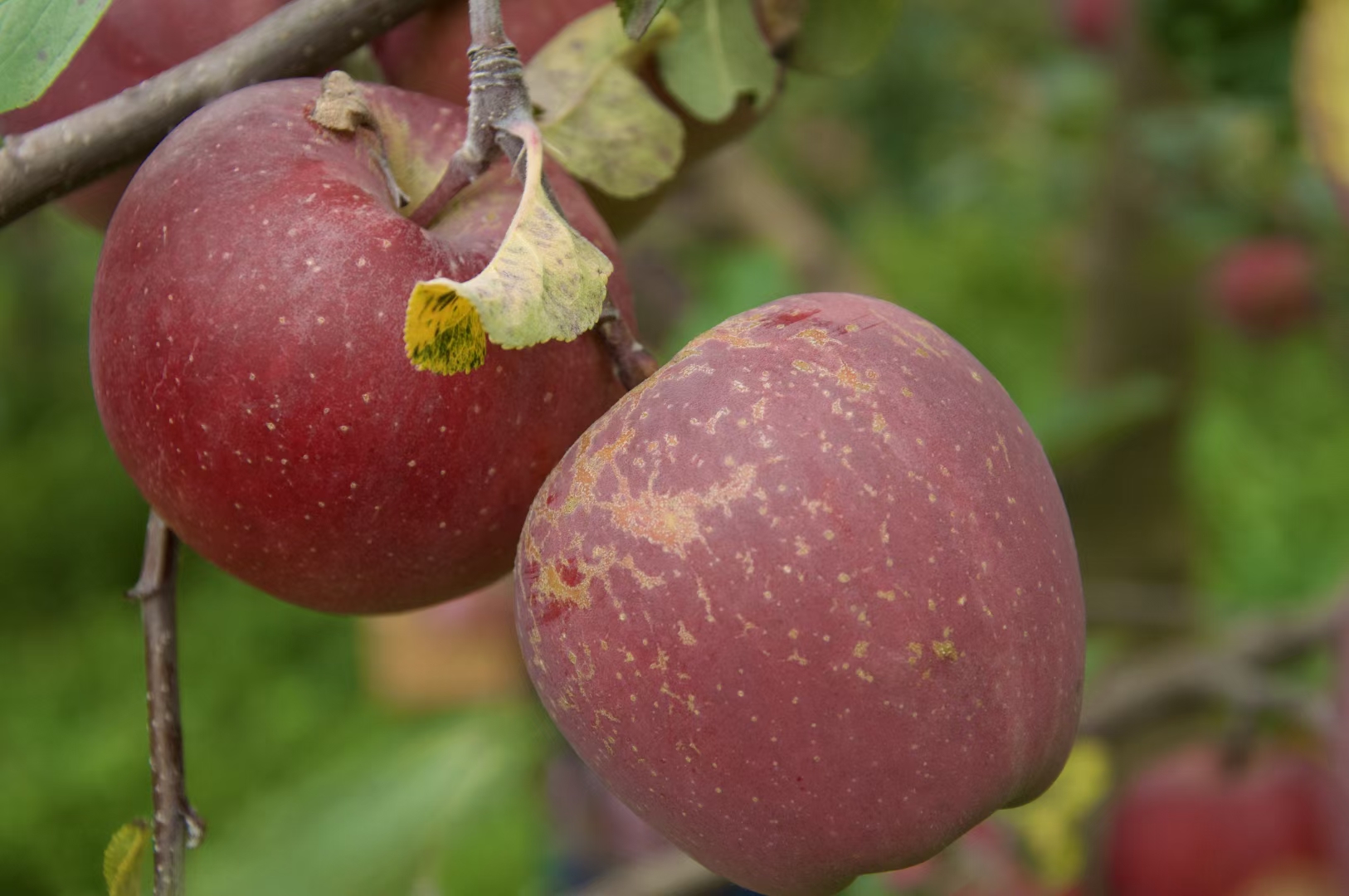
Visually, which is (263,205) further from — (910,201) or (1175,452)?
(910,201)

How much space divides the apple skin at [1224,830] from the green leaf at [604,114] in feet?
2.64

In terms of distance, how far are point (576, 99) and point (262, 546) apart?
0.22m

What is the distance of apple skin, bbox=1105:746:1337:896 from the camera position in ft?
3.58

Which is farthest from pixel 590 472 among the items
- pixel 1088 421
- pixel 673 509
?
pixel 1088 421

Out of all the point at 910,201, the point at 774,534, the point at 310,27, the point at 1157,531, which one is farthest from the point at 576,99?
the point at 910,201

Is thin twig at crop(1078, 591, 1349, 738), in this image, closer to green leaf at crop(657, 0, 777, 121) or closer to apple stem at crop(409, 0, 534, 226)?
green leaf at crop(657, 0, 777, 121)

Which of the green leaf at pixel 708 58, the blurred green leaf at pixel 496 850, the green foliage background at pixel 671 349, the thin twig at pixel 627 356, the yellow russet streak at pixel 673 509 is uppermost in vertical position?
the green leaf at pixel 708 58

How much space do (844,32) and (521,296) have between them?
1.05 ft

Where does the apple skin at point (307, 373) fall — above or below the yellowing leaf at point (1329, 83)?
above

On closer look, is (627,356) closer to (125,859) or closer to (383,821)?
(125,859)

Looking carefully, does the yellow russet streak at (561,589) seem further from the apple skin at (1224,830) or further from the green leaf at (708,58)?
the apple skin at (1224,830)

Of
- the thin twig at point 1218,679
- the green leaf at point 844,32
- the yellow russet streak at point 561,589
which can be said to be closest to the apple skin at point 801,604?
the yellow russet streak at point 561,589

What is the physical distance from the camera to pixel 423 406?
17.4 inches

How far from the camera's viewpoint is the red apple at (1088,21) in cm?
214
